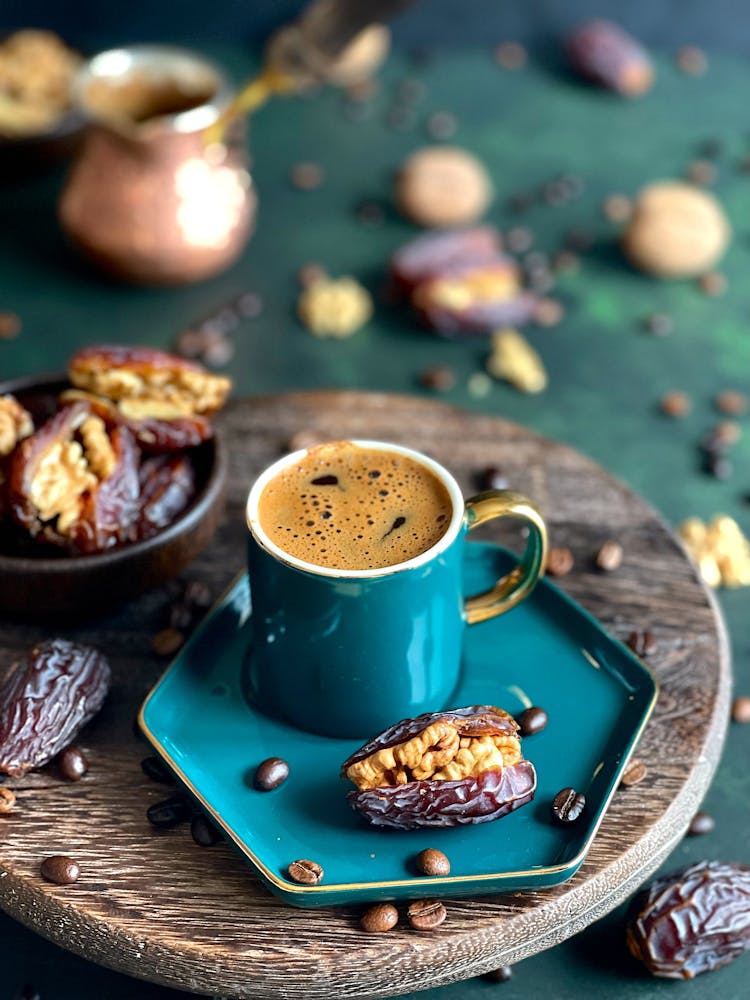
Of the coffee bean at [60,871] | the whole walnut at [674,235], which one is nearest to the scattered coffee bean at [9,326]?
the whole walnut at [674,235]

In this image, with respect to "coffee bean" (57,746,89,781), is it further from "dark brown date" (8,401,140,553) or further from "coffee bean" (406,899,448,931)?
"coffee bean" (406,899,448,931)

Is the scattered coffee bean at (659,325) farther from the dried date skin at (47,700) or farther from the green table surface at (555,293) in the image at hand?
the dried date skin at (47,700)

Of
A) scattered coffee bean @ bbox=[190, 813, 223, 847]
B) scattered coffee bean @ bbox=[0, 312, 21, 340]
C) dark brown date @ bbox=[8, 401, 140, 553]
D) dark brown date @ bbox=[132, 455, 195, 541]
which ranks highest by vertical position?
dark brown date @ bbox=[8, 401, 140, 553]

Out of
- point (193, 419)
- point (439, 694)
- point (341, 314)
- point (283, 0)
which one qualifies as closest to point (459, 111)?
point (283, 0)

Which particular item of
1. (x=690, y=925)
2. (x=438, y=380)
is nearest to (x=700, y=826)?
(x=690, y=925)

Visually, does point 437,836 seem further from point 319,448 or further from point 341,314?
point 341,314

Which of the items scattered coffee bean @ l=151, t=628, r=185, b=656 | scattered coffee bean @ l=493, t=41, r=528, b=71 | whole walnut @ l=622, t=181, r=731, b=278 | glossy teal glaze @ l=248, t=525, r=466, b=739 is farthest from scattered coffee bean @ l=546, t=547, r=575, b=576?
scattered coffee bean @ l=493, t=41, r=528, b=71

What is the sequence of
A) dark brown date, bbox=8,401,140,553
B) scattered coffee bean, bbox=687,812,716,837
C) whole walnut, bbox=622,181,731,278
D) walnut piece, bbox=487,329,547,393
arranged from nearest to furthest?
dark brown date, bbox=8,401,140,553 → scattered coffee bean, bbox=687,812,716,837 → walnut piece, bbox=487,329,547,393 → whole walnut, bbox=622,181,731,278

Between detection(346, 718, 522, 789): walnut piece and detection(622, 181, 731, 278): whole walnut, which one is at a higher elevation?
detection(346, 718, 522, 789): walnut piece
